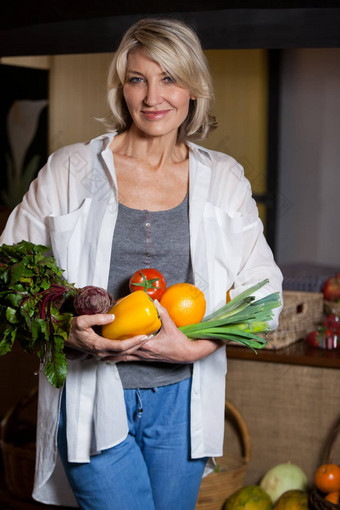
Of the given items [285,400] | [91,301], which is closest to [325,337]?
[285,400]

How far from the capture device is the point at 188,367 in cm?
173

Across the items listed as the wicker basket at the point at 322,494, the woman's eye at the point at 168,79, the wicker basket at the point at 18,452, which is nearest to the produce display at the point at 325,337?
the wicker basket at the point at 322,494

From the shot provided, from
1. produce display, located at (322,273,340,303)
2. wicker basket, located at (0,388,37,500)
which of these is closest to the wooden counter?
produce display, located at (322,273,340,303)

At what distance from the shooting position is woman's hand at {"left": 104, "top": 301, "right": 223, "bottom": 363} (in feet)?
4.99

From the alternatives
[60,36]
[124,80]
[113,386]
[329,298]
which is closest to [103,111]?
[60,36]

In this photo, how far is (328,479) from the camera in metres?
2.42

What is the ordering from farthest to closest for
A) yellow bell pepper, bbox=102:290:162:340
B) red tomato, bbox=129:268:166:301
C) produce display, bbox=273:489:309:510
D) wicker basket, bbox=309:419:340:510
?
produce display, bbox=273:489:309:510
wicker basket, bbox=309:419:340:510
red tomato, bbox=129:268:166:301
yellow bell pepper, bbox=102:290:162:340

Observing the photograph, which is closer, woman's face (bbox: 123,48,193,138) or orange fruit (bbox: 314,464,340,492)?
woman's face (bbox: 123,48,193,138)

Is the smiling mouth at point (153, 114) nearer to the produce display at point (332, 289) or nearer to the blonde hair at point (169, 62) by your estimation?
the blonde hair at point (169, 62)

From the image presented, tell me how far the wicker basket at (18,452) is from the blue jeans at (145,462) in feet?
3.43

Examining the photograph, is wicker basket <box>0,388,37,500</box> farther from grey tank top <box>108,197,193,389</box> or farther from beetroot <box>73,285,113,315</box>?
beetroot <box>73,285,113,315</box>

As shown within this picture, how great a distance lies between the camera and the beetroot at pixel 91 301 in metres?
1.43

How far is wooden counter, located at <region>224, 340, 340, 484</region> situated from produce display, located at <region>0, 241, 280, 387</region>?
1.12 meters

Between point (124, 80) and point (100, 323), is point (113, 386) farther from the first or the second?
point (124, 80)
